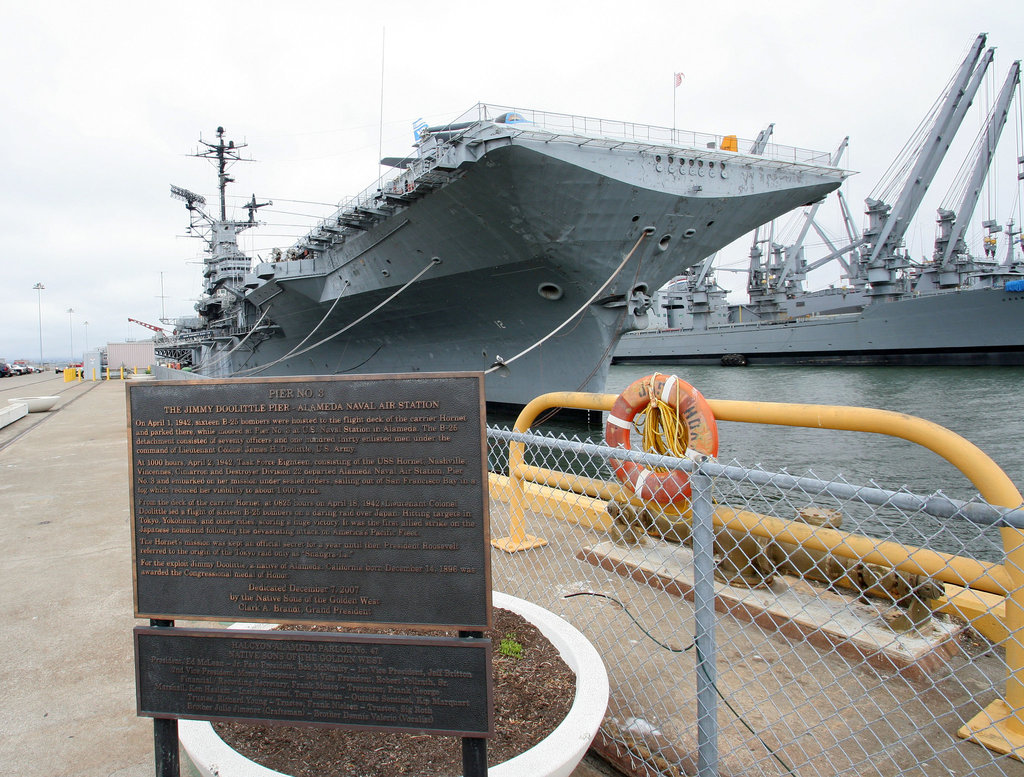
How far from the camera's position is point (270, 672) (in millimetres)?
2029

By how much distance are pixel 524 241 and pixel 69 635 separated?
34.7 feet

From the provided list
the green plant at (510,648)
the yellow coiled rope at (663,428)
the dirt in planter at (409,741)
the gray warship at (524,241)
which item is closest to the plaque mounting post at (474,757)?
the dirt in planter at (409,741)

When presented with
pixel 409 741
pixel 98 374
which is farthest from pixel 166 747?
pixel 98 374

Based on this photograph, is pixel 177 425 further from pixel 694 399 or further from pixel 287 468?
pixel 694 399

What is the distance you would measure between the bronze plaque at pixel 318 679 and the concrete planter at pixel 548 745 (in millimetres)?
190

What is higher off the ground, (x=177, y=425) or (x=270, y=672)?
(x=177, y=425)

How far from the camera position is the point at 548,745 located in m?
2.08

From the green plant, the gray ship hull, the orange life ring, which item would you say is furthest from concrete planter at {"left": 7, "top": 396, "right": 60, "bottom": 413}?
the gray ship hull

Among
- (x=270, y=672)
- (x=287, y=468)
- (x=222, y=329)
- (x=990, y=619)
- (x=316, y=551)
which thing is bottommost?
(x=990, y=619)

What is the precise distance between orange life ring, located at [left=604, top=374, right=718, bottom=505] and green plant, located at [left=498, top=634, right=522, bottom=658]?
121 centimetres

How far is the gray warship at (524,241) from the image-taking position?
37.3 ft

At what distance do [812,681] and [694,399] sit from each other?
5.78 feet

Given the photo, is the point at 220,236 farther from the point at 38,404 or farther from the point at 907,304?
the point at 907,304

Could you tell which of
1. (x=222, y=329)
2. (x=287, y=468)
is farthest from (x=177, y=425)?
(x=222, y=329)
